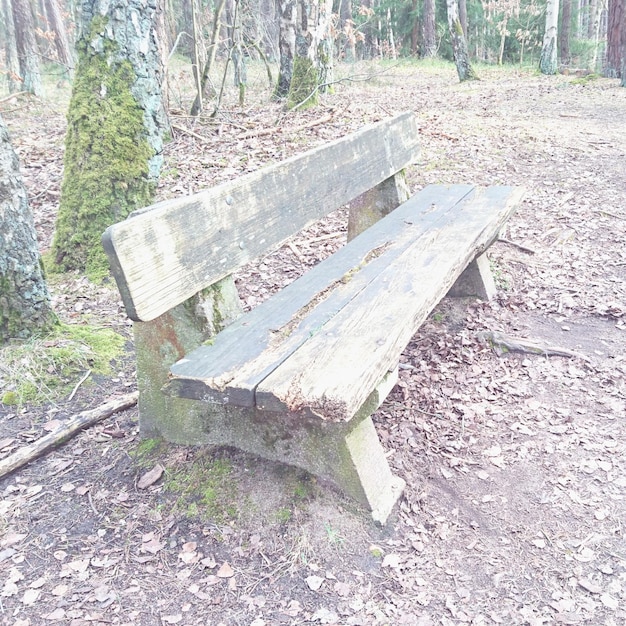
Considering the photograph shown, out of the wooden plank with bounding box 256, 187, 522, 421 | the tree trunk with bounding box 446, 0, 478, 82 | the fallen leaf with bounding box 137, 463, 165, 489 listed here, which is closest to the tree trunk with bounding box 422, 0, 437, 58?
the tree trunk with bounding box 446, 0, 478, 82

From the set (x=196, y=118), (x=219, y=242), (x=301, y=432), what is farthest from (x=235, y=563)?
(x=196, y=118)

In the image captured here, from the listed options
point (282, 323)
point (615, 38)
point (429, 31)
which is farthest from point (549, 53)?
point (282, 323)

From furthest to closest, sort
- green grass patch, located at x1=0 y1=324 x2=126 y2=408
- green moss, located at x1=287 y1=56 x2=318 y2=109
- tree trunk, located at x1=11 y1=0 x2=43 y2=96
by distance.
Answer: tree trunk, located at x1=11 y1=0 x2=43 y2=96 < green moss, located at x1=287 y1=56 x2=318 y2=109 < green grass patch, located at x1=0 y1=324 x2=126 y2=408

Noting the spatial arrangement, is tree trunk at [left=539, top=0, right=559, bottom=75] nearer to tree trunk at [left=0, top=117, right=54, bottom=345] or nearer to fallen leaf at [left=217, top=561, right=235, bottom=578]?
tree trunk at [left=0, top=117, right=54, bottom=345]

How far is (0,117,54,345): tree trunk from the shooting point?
3.19m

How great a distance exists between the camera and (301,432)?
7.90 ft

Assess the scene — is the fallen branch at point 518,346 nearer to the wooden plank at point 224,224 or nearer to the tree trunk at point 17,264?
the wooden plank at point 224,224

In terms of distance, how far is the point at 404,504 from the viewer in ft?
8.37

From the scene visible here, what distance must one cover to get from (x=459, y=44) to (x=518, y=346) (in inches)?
493

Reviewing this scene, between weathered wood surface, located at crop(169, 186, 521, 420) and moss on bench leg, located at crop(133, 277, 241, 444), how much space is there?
0.12 m

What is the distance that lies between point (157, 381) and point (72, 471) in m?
0.60

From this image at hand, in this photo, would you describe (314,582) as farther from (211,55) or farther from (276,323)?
(211,55)

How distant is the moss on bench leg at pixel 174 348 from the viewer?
100 inches

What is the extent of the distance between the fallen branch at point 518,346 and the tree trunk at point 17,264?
8.90 feet
